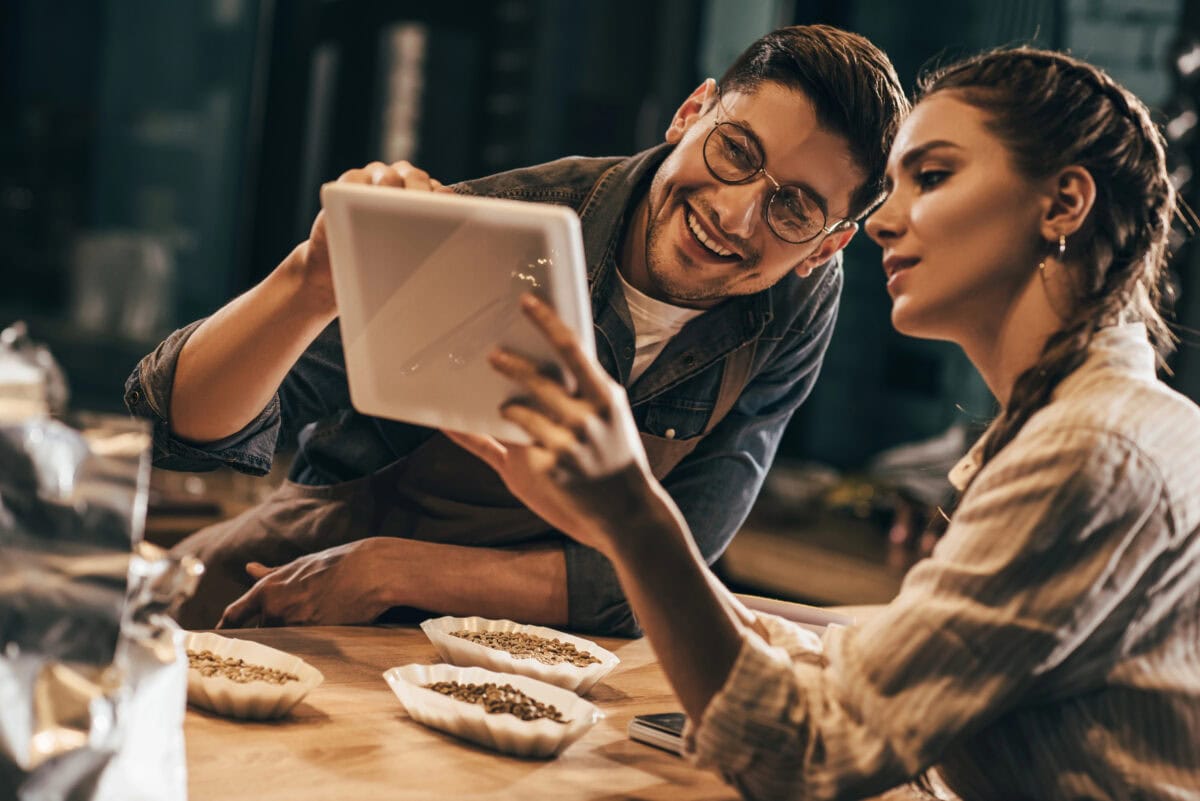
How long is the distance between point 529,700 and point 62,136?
5.09 metres

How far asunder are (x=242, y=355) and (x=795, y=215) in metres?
0.82

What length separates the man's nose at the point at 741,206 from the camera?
6.53ft

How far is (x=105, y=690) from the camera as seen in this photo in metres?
0.98

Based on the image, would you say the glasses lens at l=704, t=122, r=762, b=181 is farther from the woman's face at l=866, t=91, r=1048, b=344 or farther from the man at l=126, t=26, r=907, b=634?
the woman's face at l=866, t=91, r=1048, b=344

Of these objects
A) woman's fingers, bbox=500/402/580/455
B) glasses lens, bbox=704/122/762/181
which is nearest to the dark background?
glasses lens, bbox=704/122/762/181

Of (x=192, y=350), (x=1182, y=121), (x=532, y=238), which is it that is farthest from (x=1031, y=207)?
(x=1182, y=121)

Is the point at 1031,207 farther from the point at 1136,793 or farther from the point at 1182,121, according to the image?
the point at 1182,121

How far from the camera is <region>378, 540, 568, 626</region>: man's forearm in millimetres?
1900

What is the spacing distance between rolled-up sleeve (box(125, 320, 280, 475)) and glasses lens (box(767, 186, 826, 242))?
78 cm

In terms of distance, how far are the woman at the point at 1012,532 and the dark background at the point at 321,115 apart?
3.04 meters

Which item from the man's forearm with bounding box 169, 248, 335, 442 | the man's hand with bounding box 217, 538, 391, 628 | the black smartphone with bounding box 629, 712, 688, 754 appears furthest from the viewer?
the man's hand with bounding box 217, 538, 391, 628

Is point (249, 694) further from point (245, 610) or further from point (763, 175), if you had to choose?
point (763, 175)

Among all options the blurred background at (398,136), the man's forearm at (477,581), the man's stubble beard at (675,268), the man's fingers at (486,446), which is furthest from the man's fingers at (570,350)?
the blurred background at (398,136)

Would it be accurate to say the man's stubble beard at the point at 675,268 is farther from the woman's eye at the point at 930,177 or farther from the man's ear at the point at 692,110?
the woman's eye at the point at 930,177
